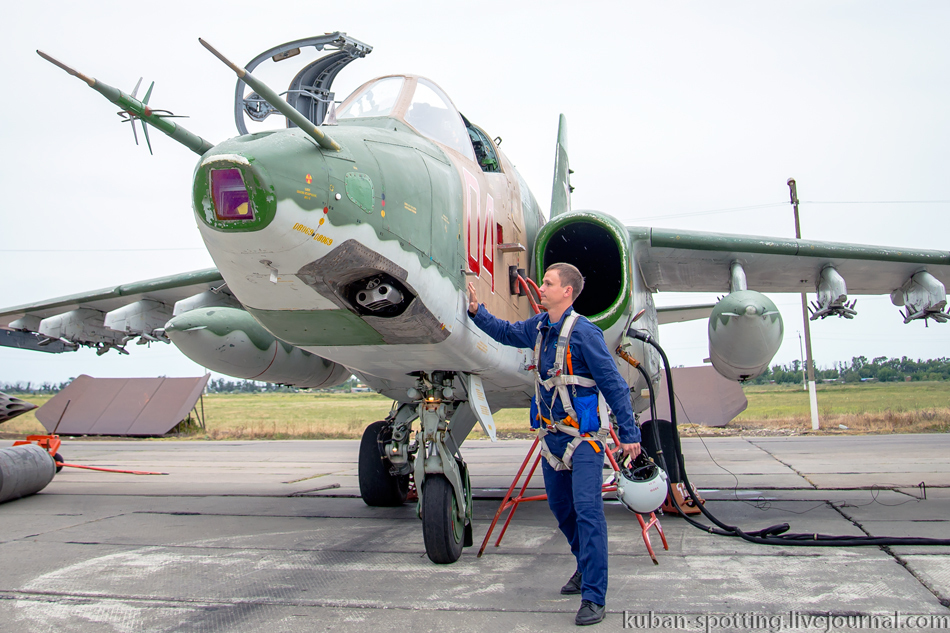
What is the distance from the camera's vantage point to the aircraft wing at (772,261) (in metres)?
6.82

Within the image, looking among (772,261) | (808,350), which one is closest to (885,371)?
(808,350)

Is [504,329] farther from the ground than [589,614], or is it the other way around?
[504,329]

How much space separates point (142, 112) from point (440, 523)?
304 centimetres

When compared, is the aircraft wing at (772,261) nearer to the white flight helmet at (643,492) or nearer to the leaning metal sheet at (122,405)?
the white flight helmet at (643,492)

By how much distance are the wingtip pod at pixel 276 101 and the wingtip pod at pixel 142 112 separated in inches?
36.5

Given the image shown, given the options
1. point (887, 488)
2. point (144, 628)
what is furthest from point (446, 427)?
point (887, 488)

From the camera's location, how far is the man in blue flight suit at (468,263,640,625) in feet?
10.6

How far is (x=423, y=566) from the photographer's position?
436 cm

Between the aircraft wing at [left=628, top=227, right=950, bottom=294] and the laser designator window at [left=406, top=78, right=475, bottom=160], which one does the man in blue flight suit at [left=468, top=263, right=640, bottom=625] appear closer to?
the laser designator window at [left=406, top=78, right=475, bottom=160]

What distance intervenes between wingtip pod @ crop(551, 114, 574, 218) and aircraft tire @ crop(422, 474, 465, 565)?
5891 millimetres

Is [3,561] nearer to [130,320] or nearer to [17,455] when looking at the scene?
[17,455]

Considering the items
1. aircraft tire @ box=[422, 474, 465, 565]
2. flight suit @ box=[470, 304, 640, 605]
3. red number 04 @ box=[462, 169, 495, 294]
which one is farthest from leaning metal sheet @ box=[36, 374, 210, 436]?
flight suit @ box=[470, 304, 640, 605]

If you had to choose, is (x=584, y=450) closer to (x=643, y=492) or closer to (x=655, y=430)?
(x=643, y=492)

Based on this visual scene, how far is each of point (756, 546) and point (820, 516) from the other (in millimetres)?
1482
